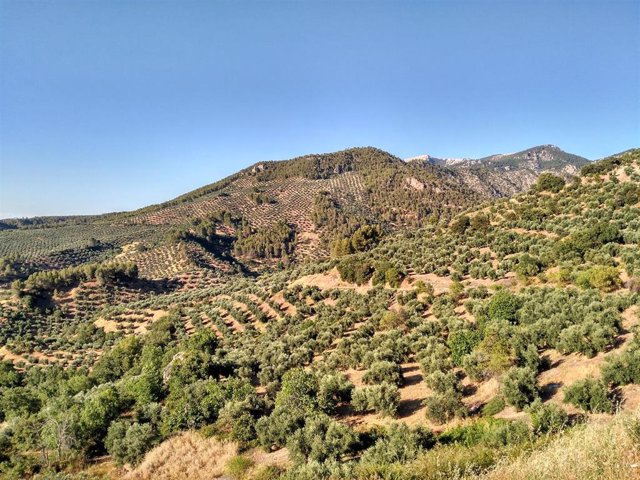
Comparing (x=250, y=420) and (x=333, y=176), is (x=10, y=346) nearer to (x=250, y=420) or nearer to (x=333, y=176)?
(x=250, y=420)

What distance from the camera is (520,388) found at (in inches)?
615

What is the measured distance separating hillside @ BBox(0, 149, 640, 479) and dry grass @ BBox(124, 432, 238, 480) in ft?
0.32

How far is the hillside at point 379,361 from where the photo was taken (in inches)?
539

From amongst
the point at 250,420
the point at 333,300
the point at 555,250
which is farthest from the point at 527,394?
the point at 333,300

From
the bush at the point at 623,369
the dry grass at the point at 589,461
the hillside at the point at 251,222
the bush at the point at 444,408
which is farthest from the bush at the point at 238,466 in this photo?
the hillside at the point at 251,222

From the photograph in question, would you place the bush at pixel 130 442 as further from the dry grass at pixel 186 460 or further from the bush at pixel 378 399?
the bush at pixel 378 399

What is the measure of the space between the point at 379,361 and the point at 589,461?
16370 millimetres

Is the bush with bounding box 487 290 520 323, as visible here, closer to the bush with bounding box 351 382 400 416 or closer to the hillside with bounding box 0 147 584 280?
the bush with bounding box 351 382 400 416

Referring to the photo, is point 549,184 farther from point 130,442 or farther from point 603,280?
point 130,442

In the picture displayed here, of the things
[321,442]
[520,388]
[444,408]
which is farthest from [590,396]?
[321,442]

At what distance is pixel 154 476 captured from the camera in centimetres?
1619

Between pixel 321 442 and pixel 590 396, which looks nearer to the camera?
pixel 590 396

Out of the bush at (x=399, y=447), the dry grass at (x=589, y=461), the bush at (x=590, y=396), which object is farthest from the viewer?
the bush at (x=590, y=396)

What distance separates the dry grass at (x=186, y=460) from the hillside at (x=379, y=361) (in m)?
0.10
